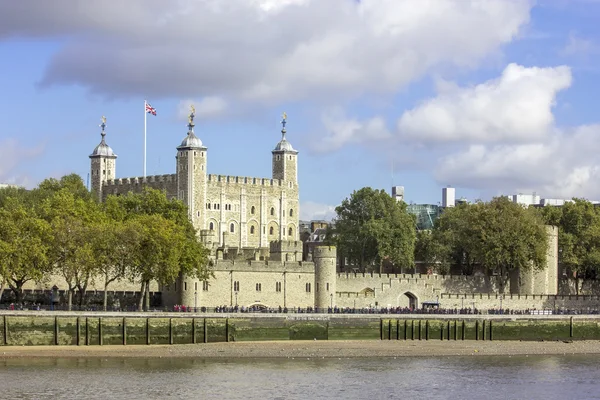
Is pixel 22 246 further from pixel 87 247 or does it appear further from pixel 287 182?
pixel 287 182

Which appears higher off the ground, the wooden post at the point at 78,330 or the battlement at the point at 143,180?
the battlement at the point at 143,180

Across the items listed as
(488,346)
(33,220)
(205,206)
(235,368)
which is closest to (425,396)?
(235,368)

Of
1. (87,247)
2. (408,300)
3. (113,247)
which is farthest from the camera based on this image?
(408,300)

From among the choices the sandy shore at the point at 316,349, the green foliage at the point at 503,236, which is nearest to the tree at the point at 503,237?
the green foliage at the point at 503,236

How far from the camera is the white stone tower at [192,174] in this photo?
119625 millimetres

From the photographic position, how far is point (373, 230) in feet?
360

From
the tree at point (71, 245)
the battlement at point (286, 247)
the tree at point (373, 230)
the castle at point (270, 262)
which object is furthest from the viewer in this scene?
the tree at point (373, 230)

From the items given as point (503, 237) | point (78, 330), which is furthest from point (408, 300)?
point (78, 330)

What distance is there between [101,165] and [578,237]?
42.6 m

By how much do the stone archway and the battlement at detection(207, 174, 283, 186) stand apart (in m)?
25.4

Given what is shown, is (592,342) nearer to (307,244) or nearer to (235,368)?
(235,368)

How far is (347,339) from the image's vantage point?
286 feet

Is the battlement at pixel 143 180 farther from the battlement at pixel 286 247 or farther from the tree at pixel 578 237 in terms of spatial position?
the tree at pixel 578 237

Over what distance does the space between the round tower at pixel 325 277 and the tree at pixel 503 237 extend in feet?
48.7
